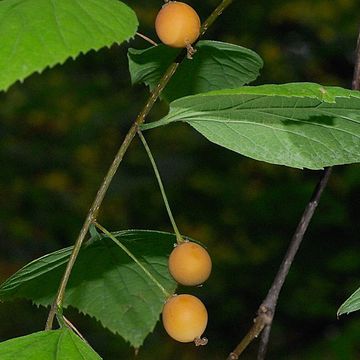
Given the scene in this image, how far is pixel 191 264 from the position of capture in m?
1.33

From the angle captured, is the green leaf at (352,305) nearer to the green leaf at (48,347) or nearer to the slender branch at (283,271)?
the slender branch at (283,271)

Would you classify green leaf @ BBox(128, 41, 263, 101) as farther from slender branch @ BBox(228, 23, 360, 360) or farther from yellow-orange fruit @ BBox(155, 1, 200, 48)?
yellow-orange fruit @ BBox(155, 1, 200, 48)

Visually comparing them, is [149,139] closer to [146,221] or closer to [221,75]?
[146,221]

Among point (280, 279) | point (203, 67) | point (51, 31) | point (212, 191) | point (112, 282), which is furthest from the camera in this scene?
point (212, 191)

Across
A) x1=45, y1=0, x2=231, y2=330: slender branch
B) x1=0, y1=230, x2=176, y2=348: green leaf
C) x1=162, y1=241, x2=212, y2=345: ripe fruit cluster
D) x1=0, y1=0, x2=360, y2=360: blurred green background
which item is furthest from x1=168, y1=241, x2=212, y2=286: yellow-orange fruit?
x1=0, y1=0, x2=360, y2=360: blurred green background

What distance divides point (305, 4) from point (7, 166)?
2.30 m

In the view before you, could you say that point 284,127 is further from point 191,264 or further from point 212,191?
point 212,191

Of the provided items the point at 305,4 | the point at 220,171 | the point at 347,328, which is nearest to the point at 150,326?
the point at 347,328

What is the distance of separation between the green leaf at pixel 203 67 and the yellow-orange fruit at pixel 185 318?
0.55m

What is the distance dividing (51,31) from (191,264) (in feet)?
1.52

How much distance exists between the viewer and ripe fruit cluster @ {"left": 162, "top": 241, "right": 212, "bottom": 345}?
1286 millimetres

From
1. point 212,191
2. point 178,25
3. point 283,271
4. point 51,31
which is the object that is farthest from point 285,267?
point 212,191

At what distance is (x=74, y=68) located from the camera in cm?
604

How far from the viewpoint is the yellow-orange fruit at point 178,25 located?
4.12 feet
